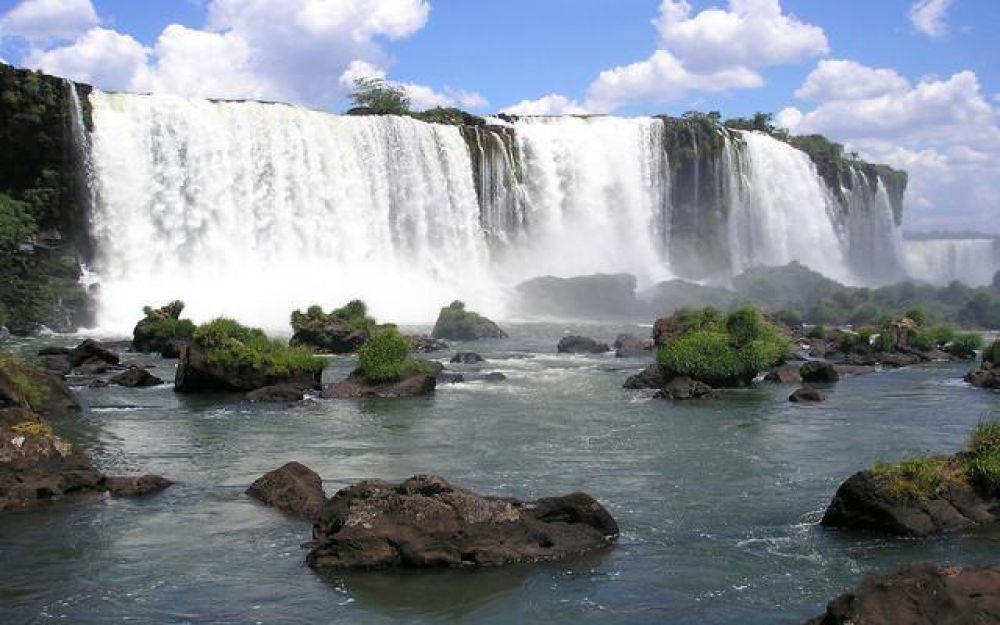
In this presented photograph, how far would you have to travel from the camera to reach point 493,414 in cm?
2017

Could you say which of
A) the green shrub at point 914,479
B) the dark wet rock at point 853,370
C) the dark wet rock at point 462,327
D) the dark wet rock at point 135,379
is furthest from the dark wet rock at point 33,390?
the dark wet rock at point 462,327

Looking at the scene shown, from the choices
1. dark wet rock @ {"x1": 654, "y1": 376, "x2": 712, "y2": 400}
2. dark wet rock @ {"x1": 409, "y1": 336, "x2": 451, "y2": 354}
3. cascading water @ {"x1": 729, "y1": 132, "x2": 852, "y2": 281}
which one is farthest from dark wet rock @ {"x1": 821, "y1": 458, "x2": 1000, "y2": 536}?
cascading water @ {"x1": 729, "y1": 132, "x2": 852, "y2": 281}

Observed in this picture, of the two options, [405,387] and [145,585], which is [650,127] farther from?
[145,585]

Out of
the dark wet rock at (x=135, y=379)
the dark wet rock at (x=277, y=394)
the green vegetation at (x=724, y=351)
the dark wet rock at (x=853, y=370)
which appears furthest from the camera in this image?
the dark wet rock at (x=853, y=370)

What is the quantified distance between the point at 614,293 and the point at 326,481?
3914 centimetres

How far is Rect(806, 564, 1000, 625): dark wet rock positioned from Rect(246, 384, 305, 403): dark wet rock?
1573 centimetres

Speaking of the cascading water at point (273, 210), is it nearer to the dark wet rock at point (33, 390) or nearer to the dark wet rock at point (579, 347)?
the dark wet rock at point (579, 347)

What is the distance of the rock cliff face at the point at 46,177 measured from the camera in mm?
38969

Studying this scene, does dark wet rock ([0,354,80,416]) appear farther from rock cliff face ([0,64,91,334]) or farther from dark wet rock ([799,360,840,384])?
rock cliff face ([0,64,91,334])

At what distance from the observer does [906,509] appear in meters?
11.1

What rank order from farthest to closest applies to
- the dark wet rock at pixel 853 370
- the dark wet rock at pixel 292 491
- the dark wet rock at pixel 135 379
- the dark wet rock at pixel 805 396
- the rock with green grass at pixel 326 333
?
the rock with green grass at pixel 326 333 < the dark wet rock at pixel 853 370 < the dark wet rock at pixel 135 379 < the dark wet rock at pixel 805 396 < the dark wet rock at pixel 292 491

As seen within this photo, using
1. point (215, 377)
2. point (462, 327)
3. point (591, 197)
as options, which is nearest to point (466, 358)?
point (462, 327)

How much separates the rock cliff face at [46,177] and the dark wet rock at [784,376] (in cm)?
2461

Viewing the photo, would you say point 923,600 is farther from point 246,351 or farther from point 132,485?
point 246,351
